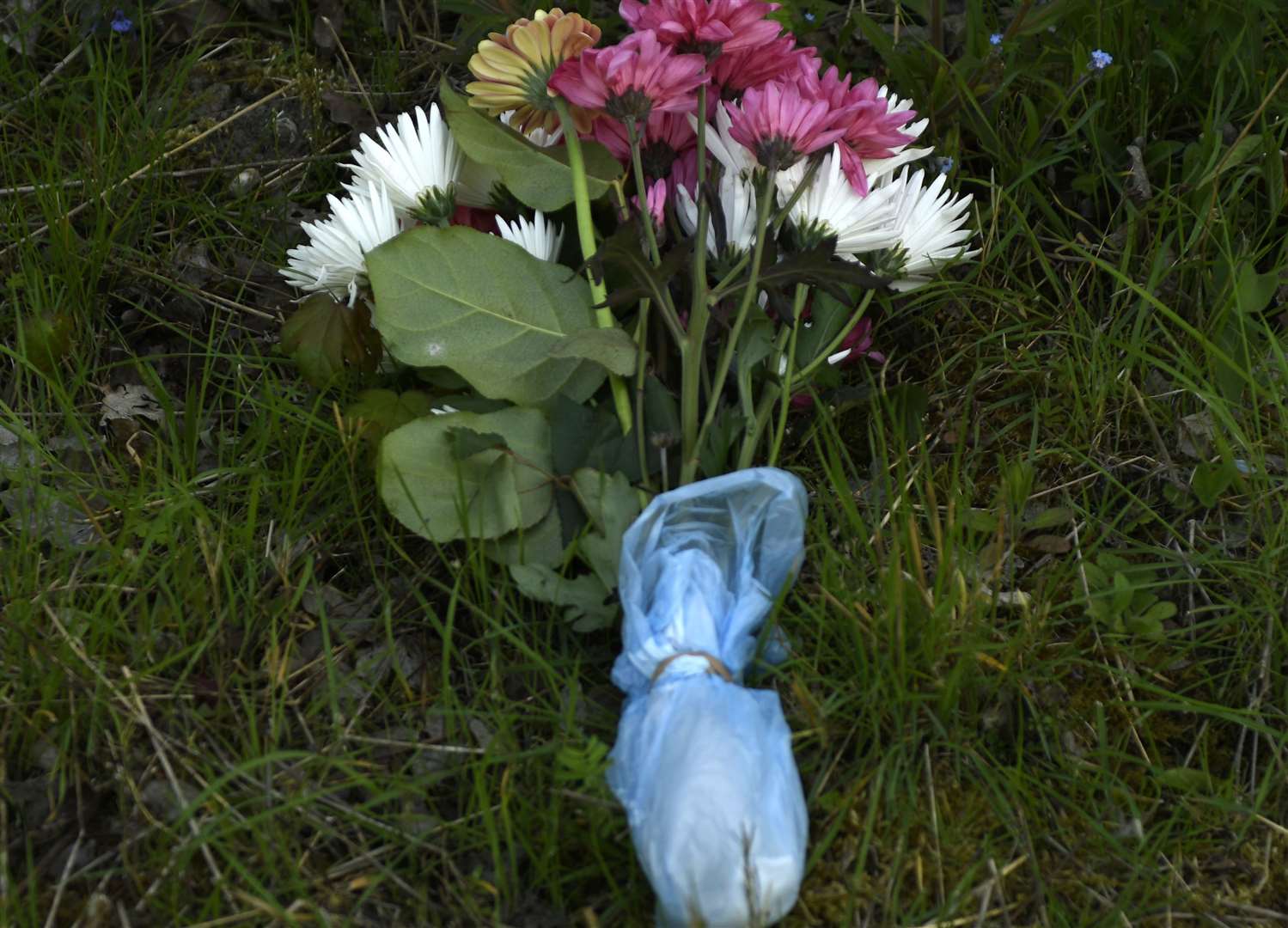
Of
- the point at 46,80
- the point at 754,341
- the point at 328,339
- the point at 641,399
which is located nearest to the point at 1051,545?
the point at 754,341

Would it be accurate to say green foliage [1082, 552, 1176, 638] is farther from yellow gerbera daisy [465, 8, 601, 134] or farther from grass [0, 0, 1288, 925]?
yellow gerbera daisy [465, 8, 601, 134]

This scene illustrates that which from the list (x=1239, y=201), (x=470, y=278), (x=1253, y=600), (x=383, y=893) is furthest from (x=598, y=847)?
(x=1239, y=201)

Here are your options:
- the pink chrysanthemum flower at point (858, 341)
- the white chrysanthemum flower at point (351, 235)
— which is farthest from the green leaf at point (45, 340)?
the pink chrysanthemum flower at point (858, 341)

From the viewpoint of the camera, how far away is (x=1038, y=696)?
5.39 feet

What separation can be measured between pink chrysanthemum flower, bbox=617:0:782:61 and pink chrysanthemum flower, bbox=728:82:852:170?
0.07 metres

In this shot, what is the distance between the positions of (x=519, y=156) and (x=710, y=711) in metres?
0.89

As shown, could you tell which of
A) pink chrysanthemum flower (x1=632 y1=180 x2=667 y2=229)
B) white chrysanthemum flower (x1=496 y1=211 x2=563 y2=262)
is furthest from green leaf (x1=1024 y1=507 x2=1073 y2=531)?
white chrysanthemum flower (x1=496 y1=211 x2=563 y2=262)

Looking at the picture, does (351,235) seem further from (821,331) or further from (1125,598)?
(1125,598)

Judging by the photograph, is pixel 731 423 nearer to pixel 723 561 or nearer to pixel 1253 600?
pixel 723 561

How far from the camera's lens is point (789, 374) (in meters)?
1.78

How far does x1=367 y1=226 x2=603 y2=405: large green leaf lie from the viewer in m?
1.82

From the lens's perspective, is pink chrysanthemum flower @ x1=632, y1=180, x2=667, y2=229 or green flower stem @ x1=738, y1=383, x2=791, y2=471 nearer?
green flower stem @ x1=738, y1=383, x2=791, y2=471

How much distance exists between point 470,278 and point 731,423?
1.35 ft

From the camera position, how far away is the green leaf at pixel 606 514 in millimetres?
1654
